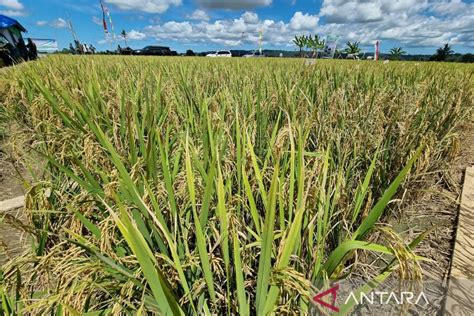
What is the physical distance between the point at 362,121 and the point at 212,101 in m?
1.03

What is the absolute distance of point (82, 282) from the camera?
0.77 meters

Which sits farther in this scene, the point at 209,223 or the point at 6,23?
the point at 6,23

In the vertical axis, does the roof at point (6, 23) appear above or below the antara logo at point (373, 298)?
above

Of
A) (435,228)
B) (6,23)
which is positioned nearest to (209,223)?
(435,228)

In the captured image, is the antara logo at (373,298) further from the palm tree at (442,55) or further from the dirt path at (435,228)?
the palm tree at (442,55)

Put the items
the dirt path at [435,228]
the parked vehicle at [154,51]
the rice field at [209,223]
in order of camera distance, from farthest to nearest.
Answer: the parked vehicle at [154,51] < the dirt path at [435,228] < the rice field at [209,223]

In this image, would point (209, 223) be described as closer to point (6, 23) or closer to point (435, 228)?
point (435, 228)

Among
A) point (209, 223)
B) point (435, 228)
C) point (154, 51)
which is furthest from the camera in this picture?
point (154, 51)

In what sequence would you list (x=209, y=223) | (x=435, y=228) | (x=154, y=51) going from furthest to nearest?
(x=154, y=51) → (x=435, y=228) → (x=209, y=223)

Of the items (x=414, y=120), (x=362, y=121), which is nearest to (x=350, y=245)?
(x=362, y=121)

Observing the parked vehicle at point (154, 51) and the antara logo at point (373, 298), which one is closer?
the antara logo at point (373, 298)

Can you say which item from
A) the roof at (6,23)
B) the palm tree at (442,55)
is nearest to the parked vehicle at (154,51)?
the roof at (6,23)

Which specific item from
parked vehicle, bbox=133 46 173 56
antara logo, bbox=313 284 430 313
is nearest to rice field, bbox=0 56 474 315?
antara logo, bbox=313 284 430 313

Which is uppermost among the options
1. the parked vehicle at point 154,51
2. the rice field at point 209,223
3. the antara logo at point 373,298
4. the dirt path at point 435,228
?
the parked vehicle at point 154,51
